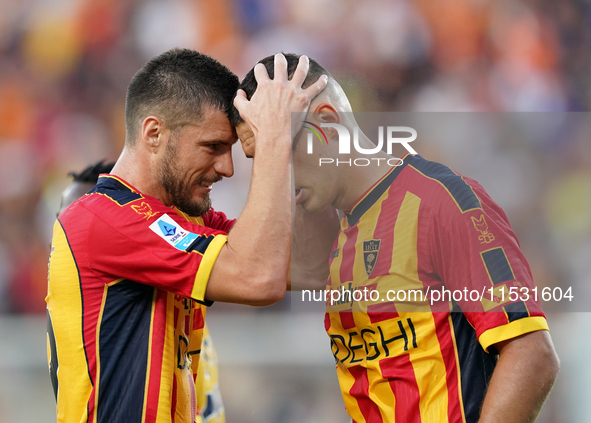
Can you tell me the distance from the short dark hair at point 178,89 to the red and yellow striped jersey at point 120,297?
0.33 metres

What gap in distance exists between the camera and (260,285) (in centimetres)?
162

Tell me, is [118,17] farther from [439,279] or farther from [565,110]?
[439,279]

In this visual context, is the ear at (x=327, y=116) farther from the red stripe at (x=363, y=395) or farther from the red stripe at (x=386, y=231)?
the red stripe at (x=363, y=395)

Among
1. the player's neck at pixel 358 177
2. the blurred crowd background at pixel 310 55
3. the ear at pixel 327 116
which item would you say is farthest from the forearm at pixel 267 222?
the blurred crowd background at pixel 310 55

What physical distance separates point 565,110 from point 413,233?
2872mm

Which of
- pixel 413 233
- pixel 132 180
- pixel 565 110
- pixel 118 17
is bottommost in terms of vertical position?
pixel 413 233

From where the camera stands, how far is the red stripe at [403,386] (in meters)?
1.51

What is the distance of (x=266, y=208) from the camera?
1.66 meters

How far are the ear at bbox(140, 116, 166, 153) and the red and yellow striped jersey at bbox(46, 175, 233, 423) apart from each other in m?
0.22

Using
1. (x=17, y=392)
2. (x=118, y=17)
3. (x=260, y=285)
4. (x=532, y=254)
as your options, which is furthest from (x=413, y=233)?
(x=118, y=17)

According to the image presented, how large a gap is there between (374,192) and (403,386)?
63 centimetres

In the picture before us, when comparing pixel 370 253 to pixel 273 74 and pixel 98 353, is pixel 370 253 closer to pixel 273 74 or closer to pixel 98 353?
pixel 273 74

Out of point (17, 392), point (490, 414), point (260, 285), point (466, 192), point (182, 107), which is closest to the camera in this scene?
point (490, 414)

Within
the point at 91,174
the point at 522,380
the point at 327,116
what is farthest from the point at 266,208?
the point at 91,174
